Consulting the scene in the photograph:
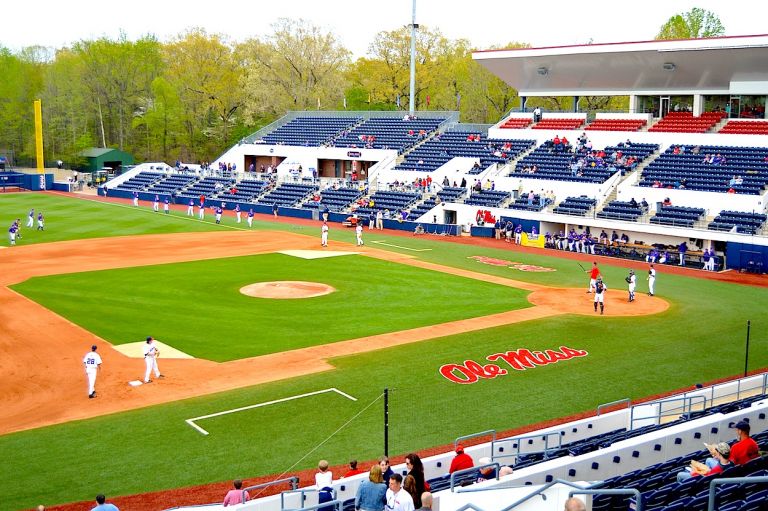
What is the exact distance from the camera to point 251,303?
30484mm

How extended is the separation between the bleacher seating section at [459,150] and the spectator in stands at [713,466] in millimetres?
48079

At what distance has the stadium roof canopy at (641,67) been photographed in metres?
48.3

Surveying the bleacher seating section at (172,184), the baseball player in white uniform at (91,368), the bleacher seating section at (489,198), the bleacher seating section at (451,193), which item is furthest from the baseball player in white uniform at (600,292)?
the bleacher seating section at (172,184)

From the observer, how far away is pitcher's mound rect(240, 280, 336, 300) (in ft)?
105

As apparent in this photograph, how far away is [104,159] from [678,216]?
71.9 metres

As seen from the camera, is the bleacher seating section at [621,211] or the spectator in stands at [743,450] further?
the bleacher seating section at [621,211]

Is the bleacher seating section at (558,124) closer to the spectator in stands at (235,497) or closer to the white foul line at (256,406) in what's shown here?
the white foul line at (256,406)

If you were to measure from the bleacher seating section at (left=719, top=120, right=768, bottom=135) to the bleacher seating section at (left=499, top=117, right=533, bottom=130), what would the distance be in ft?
54.9

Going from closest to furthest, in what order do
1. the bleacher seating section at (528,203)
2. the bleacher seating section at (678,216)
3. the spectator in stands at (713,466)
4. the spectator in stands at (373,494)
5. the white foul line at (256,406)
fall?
the spectator in stands at (373,494) → the spectator in stands at (713,466) → the white foul line at (256,406) → the bleacher seating section at (678,216) → the bleacher seating section at (528,203)

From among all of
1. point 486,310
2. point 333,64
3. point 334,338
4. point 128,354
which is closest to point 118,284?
point 128,354

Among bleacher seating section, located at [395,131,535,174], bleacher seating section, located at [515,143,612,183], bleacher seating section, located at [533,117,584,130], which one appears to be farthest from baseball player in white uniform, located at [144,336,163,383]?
bleacher seating section, located at [533,117,584,130]

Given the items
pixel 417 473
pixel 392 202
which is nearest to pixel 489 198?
pixel 392 202

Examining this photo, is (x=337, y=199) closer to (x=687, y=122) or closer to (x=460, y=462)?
(x=687, y=122)

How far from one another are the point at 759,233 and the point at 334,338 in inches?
1016
